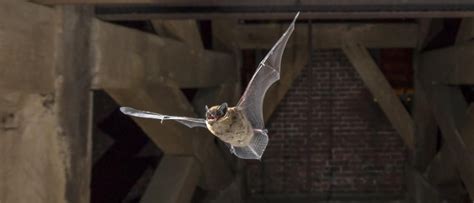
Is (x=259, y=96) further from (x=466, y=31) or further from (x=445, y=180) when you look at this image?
(x=445, y=180)

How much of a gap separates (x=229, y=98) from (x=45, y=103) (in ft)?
10.3

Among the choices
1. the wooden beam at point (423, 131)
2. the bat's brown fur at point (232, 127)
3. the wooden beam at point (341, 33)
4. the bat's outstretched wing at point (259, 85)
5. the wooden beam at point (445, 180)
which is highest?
the wooden beam at point (341, 33)

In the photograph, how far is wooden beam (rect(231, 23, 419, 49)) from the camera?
5484 millimetres

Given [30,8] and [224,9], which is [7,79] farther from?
[224,9]

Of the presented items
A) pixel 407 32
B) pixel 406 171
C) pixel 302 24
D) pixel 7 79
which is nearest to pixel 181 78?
pixel 7 79

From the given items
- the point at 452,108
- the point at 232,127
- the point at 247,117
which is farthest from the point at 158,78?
the point at 452,108

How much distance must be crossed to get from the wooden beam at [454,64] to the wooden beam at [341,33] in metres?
0.48

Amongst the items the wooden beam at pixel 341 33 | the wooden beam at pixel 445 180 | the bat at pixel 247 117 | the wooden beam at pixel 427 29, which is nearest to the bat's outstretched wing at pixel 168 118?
the bat at pixel 247 117

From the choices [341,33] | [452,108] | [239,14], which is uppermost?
[341,33]

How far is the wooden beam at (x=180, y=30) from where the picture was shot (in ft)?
11.3

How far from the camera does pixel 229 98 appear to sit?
5.23 m

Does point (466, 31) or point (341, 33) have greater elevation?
point (341, 33)

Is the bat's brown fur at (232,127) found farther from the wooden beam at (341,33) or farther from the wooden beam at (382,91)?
the wooden beam at (382,91)

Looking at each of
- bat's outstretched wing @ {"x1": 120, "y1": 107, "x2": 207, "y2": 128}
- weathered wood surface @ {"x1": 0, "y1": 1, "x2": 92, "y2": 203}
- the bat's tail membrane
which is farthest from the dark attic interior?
the bat's tail membrane
